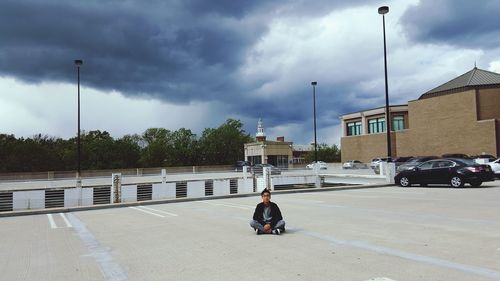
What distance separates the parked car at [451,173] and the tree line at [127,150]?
215 ft

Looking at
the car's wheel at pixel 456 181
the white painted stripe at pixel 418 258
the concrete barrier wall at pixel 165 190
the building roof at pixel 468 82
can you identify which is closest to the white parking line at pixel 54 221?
the concrete barrier wall at pixel 165 190

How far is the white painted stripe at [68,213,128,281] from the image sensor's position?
5992 millimetres

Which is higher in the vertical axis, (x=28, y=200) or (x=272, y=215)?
(x=272, y=215)

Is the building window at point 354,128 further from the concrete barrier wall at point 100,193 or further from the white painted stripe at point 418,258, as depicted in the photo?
the white painted stripe at point 418,258

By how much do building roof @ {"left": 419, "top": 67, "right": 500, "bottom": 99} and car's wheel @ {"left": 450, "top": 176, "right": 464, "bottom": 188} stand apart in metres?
43.5

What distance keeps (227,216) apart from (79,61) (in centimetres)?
3205

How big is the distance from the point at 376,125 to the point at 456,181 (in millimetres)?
56922

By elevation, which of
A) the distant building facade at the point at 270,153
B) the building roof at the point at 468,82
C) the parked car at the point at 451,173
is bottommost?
the parked car at the point at 451,173

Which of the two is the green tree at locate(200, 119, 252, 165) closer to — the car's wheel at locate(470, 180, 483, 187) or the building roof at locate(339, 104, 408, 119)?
the building roof at locate(339, 104, 408, 119)

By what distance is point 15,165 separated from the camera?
6975 cm

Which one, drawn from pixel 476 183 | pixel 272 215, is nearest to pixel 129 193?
pixel 272 215

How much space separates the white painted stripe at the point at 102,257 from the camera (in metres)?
5.99

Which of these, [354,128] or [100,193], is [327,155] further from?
[100,193]

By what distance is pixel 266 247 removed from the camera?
7680mm
